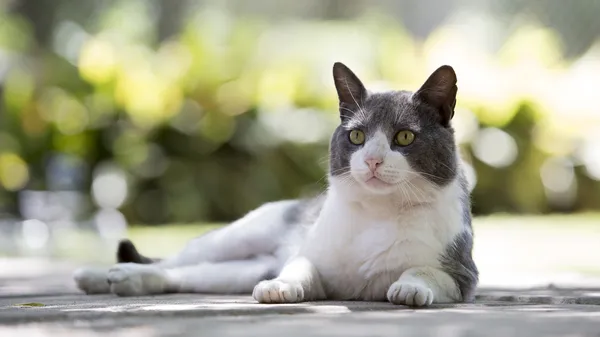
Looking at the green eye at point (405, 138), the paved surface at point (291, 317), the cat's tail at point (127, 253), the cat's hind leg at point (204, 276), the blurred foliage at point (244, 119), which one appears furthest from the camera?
the blurred foliage at point (244, 119)

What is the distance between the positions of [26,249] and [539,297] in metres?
5.07

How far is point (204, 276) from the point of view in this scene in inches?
143

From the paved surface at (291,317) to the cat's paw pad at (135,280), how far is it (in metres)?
0.11

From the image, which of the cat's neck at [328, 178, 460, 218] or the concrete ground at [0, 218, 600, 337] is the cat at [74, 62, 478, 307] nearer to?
the cat's neck at [328, 178, 460, 218]

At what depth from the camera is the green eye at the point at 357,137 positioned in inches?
121

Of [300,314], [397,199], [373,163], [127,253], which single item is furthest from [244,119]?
[300,314]

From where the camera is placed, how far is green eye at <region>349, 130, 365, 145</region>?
3.09 meters

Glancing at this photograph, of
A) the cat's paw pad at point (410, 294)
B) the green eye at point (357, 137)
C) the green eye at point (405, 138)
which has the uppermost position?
the green eye at point (357, 137)

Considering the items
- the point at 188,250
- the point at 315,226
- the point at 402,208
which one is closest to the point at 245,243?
the point at 188,250

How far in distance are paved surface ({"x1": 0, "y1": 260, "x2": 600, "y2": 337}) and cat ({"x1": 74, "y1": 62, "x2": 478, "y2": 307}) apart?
0.14 m

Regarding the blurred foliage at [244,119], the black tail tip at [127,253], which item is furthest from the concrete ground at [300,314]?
the blurred foliage at [244,119]

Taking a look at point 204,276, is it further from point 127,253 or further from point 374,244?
point 374,244

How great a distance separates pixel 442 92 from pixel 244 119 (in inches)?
247

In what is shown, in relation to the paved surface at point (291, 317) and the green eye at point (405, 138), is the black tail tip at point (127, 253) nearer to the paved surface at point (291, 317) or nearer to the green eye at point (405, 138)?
the paved surface at point (291, 317)
